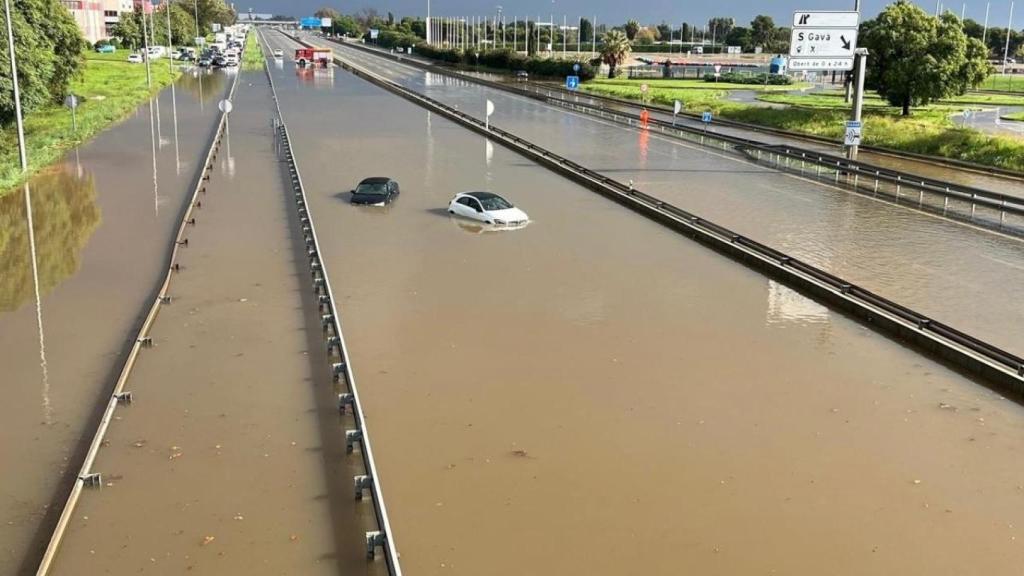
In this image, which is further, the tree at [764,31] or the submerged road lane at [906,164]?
the tree at [764,31]

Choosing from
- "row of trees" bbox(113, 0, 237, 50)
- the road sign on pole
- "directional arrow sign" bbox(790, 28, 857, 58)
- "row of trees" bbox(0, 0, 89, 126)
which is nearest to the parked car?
the road sign on pole

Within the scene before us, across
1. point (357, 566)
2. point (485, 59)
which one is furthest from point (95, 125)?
point (485, 59)

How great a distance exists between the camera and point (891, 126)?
47.0m

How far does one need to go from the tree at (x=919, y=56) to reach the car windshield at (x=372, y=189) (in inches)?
1330

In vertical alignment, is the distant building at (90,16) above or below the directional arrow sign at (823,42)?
above

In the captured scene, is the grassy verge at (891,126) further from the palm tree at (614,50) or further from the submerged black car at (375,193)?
the palm tree at (614,50)

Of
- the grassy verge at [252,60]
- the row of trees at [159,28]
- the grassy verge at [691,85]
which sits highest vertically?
the row of trees at [159,28]

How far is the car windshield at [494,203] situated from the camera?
2598 cm

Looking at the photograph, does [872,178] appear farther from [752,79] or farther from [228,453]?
[752,79]

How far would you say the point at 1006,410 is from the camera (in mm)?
13297

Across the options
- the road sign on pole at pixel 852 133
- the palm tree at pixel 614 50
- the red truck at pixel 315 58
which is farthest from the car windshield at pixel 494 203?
the red truck at pixel 315 58

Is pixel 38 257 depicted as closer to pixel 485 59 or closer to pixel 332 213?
pixel 332 213

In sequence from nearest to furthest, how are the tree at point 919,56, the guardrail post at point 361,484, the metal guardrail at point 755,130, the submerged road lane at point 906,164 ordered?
1. the guardrail post at point 361,484
2. the submerged road lane at point 906,164
3. the metal guardrail at point 755,130
4. the tree at point 919,56

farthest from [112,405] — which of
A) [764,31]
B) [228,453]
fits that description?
[764,31]
